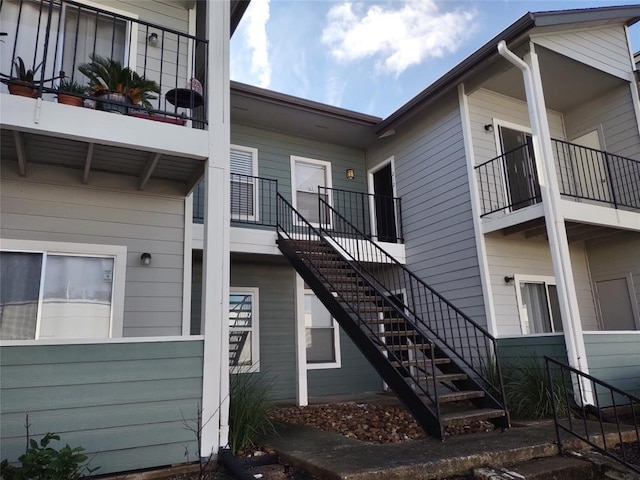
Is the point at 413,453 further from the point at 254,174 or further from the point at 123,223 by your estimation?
the point at 254,174

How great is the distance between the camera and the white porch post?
4.00m

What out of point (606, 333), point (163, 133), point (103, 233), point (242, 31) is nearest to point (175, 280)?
point (103, 233)

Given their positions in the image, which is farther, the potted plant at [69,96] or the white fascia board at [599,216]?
the white fascia board at [599,216]

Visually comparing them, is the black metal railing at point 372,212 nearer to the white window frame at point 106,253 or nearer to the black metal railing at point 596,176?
the black metal railing at point 596,176

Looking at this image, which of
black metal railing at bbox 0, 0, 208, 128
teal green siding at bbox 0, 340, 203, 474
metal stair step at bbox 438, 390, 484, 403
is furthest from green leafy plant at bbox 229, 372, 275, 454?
black metal railing at bbox 0, 0, 208, 128

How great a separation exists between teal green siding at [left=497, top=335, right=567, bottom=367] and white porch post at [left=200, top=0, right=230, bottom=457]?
441cm

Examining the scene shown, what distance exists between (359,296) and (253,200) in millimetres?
3196

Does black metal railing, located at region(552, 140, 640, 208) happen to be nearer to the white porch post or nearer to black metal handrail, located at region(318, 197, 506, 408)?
black metal handrail, located at region(318, 197, 506, 408)

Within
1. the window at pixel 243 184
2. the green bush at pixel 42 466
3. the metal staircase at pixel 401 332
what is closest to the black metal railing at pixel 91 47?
the window at pixel 243 184

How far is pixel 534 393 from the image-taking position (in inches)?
224

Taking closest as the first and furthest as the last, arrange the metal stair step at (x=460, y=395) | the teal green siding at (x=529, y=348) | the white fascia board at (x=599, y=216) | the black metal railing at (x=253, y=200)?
1. the metal stair step at (x=460, y=395)
2. the teal green siding at (x=529, y=348)
3. the white fascia board at (x=599, y=216)
4. the black metal railing at (x=253, y=200)

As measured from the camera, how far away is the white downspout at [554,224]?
18.9 ft

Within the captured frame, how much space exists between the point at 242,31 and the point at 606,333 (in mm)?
6949

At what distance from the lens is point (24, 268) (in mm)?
4852
